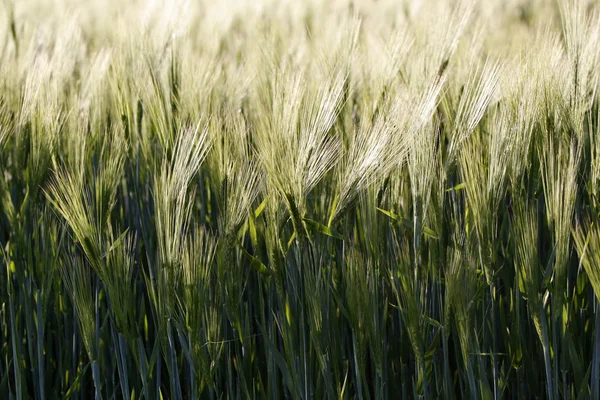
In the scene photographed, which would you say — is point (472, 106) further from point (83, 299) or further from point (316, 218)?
point (83, 299)

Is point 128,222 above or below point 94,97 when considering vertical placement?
below

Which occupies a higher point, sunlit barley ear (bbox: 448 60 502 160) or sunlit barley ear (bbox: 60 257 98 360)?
sunlit barley ear (bbox: 448 60 502 160)

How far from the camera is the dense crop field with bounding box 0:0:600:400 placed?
137 cm

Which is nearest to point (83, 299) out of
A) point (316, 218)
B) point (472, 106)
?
point (316, 218)

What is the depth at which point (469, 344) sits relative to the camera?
1.40m

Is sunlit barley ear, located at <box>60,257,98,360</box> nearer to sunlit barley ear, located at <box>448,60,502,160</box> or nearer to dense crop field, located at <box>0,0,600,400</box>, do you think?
dense crop field, located at <box>0,0,600,400</box>

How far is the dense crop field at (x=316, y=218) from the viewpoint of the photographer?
1366 mm

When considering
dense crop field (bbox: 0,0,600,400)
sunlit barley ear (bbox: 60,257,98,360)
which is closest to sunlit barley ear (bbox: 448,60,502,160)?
dense crop field (bbox: 0,0,600,400)

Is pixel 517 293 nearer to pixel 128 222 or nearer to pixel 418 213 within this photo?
pixel 418 213

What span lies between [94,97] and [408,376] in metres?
0.99

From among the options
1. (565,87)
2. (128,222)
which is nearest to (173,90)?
(128,222)

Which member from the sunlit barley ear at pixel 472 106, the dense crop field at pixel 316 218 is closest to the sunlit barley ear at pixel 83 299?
the dense crop field at pixel 316 218

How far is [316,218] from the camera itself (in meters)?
1.51

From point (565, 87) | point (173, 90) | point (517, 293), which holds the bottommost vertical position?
point (517, 293)
